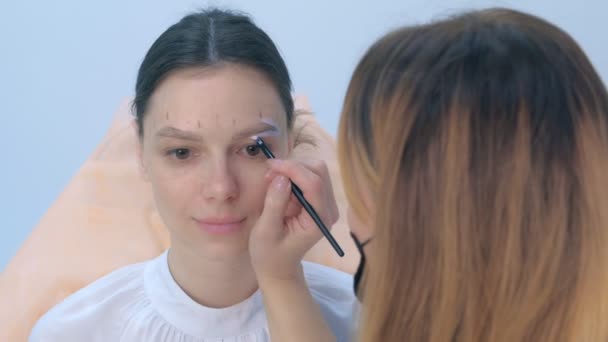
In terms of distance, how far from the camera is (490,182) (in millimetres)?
589

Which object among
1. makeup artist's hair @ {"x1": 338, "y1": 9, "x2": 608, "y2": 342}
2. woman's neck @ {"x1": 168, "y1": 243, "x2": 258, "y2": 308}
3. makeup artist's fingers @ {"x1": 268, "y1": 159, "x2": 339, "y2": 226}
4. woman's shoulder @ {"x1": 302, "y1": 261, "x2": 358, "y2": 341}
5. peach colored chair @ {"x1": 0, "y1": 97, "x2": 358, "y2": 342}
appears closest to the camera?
makeup artist's hair @ {"x1": 338, "y1": 9, "x2": 608, "y2": 342}

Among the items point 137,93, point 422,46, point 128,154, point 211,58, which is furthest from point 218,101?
point 128,154

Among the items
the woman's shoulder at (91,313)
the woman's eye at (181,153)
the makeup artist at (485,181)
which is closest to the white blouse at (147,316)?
the woman's shoulder at (91,313)

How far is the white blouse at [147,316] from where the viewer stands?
3.32ft

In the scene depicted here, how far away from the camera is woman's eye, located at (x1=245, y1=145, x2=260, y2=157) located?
3.07 feet

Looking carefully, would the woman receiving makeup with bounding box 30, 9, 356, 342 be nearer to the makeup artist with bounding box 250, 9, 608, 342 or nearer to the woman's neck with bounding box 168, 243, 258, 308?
the woman's neck with bounding box 168, 243, 258, 308

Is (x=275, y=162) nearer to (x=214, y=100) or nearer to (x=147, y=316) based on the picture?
(x=214, y=100)

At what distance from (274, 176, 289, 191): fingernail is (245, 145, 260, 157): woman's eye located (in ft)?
0.27

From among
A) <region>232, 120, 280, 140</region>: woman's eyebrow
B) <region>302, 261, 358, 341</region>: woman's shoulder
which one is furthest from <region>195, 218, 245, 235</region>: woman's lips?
<region>302, 261, 358, 341</region>: woman's shoulder

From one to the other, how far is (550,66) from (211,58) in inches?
18.9

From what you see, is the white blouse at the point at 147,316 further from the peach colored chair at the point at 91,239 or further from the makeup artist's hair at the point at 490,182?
the makeup artist's hair at the point at 490,182

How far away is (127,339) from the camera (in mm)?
1030

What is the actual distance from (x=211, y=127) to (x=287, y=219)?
0.16 meters

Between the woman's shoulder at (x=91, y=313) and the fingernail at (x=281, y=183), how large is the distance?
33 centimetres
